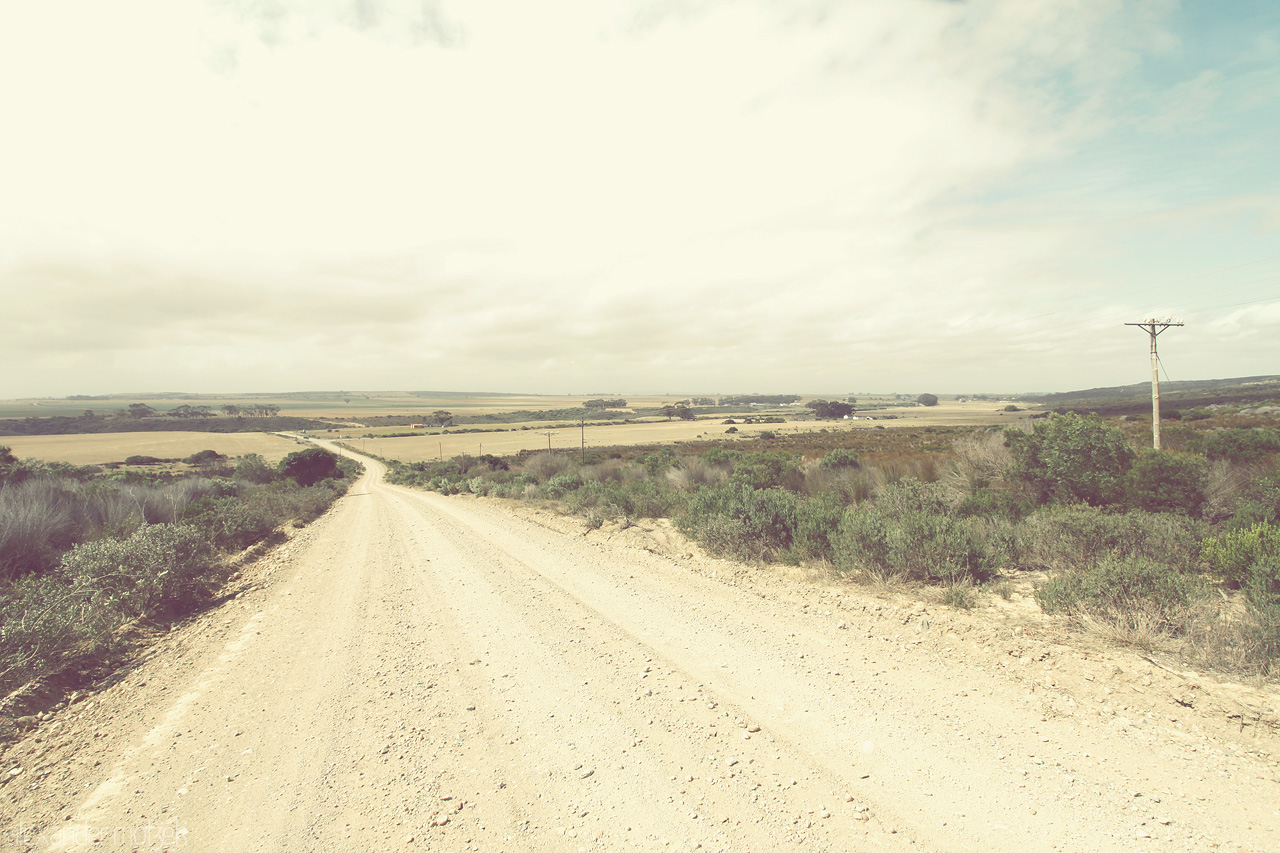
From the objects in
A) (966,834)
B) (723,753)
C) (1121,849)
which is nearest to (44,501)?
(723,753)

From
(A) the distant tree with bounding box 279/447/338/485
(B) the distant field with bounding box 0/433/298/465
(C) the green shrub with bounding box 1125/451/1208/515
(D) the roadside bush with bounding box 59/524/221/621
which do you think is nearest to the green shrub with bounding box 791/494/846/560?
(C) the green shrub with bounding box 1125/451/1208/515

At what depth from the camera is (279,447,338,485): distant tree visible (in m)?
37.7

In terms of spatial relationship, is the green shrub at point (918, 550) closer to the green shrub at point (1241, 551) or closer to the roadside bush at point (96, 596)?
the green shrub at point (1241, 551)

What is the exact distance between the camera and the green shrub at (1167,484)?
8.67 meters

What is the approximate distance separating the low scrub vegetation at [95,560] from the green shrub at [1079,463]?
1521 centimetres

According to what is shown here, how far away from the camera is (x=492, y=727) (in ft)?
14.0

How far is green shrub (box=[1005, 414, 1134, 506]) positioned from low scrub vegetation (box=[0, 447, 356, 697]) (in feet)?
49.9

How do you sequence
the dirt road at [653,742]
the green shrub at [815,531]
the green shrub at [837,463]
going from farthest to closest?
the green shrub at [837,463] < the green shrub at [815,531] < the dirt road at [653,742]

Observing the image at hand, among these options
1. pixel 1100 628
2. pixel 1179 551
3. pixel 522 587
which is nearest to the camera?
pixel 1100 628

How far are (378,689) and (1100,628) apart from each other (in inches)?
280

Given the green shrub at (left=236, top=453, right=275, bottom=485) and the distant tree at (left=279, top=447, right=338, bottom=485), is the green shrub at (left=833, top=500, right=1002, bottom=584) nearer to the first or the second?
the green shrub at (left=236, top=453, right=275, bottom=485)

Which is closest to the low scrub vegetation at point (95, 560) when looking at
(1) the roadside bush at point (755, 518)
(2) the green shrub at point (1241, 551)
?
(1) the roadside bush at point (755, 518)

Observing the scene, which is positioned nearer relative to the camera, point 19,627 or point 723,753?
point 723,753

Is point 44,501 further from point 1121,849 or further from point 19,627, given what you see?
point 1121,849
